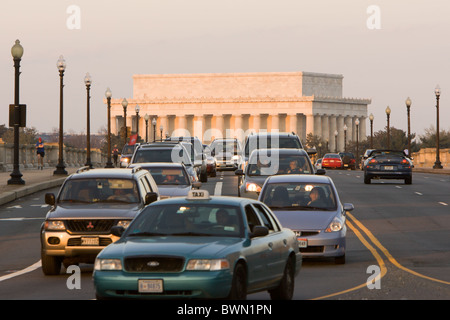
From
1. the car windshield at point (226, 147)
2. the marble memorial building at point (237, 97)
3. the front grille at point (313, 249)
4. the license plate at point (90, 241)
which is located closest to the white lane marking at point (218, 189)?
the car windshield at point (226, 147)

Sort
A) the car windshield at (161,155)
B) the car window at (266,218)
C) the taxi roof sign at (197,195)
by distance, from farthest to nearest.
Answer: the car windshield at (161,155) < the car window at (266,218) < the taxi roof sign at (197,195)

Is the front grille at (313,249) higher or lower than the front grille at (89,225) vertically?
lower

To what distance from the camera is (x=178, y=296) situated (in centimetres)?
1095

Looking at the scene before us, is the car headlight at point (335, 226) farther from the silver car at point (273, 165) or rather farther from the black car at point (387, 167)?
the black car at point (387, 167)

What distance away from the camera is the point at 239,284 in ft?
37.5

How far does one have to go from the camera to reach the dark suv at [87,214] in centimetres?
1642

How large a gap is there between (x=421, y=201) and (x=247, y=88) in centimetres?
15390

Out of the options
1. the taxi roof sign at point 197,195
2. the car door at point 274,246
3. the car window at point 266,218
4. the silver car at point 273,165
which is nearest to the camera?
the car door at point 274,246

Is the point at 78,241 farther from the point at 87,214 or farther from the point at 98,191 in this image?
the point at 98,191

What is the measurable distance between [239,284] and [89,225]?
18.5 feet

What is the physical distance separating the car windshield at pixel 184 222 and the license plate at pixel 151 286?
1144 millimetres

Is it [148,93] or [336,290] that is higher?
[148,93]
